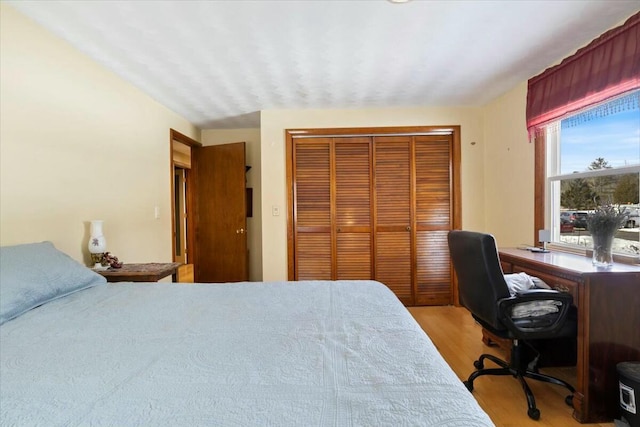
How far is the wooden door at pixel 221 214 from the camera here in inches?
162

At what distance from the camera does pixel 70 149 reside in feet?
7.04

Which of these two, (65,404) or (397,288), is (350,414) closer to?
(65,404)

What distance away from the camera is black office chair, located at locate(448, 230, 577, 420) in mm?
1784

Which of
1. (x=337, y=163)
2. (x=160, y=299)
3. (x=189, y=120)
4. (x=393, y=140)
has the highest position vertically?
Answer: (x=189, y=120)

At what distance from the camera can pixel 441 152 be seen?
369cm

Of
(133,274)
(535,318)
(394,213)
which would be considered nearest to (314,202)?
(394,213)

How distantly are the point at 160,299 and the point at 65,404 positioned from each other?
871mm

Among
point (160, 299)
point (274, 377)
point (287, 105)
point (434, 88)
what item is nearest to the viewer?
point (274, 377)

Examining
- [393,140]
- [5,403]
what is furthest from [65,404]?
[393,140]

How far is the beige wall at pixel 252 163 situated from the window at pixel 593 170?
3375mm

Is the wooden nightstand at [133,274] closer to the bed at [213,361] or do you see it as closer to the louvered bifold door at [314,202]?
the bed at [213,361]

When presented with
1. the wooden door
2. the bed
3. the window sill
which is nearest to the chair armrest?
the window sill

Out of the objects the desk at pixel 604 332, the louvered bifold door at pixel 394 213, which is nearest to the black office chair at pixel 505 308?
the desk at pixel 604 332

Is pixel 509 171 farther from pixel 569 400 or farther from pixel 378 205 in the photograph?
pixel 569 400
